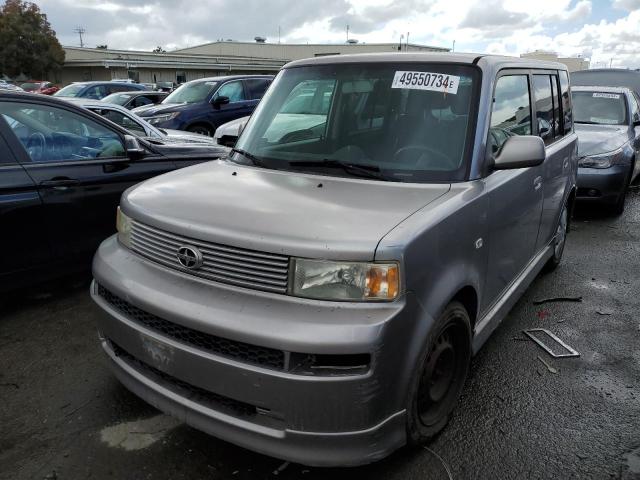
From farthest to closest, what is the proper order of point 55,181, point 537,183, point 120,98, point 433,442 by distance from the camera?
1. point 120,98
2. point 55,181
3. point 537,183
4. point 433,442

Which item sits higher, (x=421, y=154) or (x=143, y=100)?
(x=421, y=154)

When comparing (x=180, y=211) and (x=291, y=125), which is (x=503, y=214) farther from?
(x=180, y=211)

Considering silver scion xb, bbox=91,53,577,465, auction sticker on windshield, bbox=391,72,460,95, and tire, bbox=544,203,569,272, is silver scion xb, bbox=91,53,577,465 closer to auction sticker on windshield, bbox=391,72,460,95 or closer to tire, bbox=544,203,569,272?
auction sticker on windshield, bbox=391,72,460,95

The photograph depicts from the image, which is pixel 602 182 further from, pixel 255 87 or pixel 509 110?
pixel 255 87

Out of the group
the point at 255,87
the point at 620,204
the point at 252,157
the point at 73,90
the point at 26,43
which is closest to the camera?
the point at 252,157

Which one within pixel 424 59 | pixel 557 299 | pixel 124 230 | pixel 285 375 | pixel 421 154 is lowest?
pixel 557 299

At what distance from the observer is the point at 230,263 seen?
211cm

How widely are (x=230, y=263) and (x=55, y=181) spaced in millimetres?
2464

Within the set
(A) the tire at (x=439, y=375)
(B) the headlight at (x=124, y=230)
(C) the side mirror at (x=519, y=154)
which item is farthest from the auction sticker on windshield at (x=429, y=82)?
(B) the headlight at (x=124, y=230)

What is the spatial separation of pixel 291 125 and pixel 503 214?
145cm

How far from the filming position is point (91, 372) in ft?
10.3

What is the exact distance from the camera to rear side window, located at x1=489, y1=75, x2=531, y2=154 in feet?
9.58

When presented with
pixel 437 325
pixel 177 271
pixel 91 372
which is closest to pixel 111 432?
pixel 91 372

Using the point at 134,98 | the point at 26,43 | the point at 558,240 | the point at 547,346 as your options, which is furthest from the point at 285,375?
the point at 26,43
